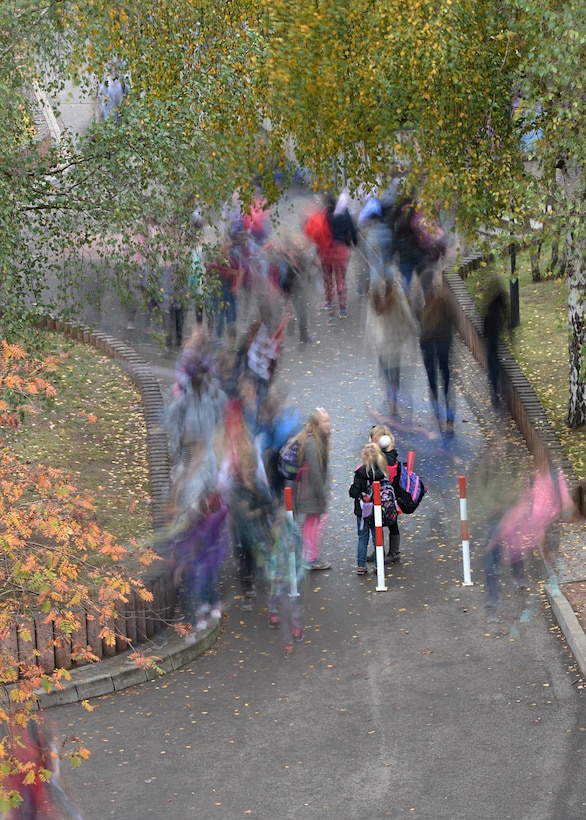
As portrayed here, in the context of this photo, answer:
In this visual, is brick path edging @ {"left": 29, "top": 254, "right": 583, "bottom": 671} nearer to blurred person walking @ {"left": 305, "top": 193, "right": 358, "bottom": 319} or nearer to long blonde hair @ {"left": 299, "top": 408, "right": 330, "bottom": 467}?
long blonde hair @ {"left": 299, "top": 408, "right": 330, "bottom": 467}

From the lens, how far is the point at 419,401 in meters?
20.1

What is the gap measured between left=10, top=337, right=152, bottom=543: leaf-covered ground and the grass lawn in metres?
5.28

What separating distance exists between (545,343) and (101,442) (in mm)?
7277

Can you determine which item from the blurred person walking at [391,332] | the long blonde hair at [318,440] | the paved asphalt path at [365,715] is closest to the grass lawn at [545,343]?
the blurred person walking at [391,332]

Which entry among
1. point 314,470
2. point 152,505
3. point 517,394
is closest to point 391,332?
point 517,394

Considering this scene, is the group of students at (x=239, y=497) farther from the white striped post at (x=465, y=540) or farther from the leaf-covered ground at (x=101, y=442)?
the white striped post at (x=465, y=540)

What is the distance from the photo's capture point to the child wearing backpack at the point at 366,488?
14.7m

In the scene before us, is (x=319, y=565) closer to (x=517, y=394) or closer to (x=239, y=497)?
(x=239, y=497)

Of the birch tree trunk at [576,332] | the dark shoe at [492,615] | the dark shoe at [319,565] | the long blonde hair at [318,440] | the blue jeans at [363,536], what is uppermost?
the birch tree trunk at [576,332]

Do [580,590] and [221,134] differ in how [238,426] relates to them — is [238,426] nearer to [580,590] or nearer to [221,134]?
[580,590]

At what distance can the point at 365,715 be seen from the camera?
476 inches

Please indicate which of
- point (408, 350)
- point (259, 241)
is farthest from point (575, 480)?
point (259, 241)

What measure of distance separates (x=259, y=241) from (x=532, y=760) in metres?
13.5

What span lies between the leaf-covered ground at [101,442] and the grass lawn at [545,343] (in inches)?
208
